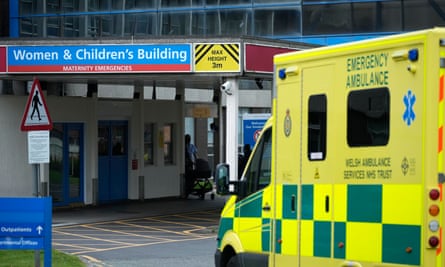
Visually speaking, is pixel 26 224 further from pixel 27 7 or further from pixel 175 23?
pixel 27 7

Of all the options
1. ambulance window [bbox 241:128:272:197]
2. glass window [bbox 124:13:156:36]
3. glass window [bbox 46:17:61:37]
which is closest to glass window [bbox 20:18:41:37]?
glass window [bbox 46:17:61:37]

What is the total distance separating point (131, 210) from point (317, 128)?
51.4 ft

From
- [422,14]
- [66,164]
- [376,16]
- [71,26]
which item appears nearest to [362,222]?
[66,164]

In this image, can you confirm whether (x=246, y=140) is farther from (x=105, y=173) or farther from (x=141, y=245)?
(x=141, y=245)

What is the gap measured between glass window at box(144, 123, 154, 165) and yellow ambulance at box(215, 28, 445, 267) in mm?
16947

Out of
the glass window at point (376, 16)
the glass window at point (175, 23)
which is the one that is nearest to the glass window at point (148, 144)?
the glass window at point (376, 16)

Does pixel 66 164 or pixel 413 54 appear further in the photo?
pixel 66 164

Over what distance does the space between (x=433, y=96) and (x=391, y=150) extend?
62 cm

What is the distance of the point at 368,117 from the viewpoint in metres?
7.87

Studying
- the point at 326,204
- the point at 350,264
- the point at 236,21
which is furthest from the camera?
the point at 236,21

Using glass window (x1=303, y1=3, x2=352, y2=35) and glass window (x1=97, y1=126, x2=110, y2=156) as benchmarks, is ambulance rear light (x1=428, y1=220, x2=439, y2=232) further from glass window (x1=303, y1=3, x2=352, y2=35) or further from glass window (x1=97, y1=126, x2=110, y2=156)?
glass window (x1=303, y1=3, x2=352, y2=35)

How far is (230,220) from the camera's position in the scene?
33.6 feet

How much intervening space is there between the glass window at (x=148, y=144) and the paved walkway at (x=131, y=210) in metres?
1.22

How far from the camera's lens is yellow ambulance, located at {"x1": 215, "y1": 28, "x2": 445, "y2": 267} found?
7.26 metres
